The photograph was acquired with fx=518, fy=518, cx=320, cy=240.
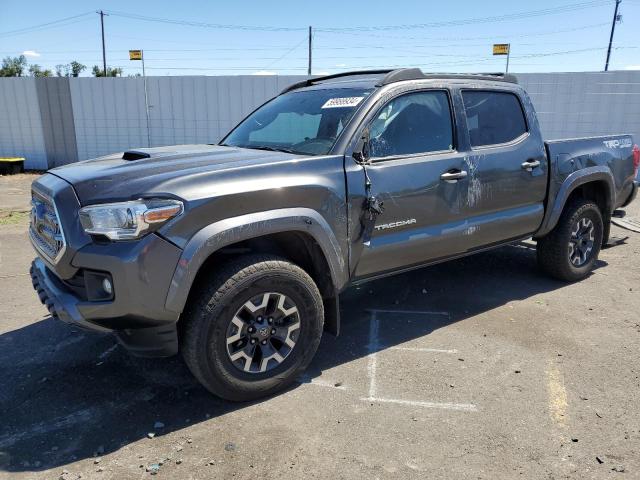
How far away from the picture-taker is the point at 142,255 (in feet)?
8.73

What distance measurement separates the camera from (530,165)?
14.9 ft

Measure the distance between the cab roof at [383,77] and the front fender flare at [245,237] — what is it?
49.7 inches

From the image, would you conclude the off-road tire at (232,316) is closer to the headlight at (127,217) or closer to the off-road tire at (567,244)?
the headlight at (127,217)

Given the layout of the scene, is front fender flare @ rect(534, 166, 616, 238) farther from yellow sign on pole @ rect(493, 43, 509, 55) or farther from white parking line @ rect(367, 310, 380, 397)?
yellow sign on pole @ rect(493, 43, 509, 55)

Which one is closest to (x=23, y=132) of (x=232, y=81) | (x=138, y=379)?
(x=232, y=81)

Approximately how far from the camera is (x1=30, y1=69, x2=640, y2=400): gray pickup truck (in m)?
2.75

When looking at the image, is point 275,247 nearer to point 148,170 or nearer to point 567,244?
point 148,170

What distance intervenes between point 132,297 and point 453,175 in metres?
2.48

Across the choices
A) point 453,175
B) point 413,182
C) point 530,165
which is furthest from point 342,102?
point 530,165

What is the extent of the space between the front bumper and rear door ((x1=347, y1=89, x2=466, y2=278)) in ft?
4.31

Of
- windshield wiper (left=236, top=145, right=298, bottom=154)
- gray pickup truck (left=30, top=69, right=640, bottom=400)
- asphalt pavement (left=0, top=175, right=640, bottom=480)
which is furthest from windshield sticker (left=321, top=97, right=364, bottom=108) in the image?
asphalt pavement (left=0, top=175, right=640, bottom=480)

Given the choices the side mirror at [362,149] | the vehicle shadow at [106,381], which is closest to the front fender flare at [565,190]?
the vehicle shadow at [106,381]

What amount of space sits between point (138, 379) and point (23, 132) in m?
14.5

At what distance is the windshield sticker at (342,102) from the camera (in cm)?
368
